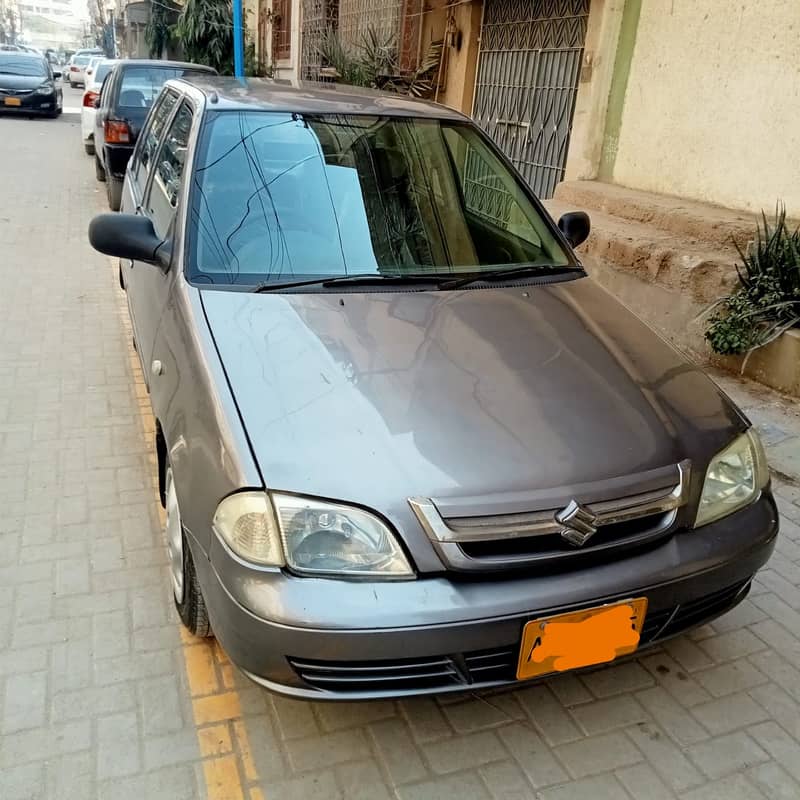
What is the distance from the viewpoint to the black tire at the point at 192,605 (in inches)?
90.8

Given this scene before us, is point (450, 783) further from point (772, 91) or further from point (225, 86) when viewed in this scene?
point (772, 91)

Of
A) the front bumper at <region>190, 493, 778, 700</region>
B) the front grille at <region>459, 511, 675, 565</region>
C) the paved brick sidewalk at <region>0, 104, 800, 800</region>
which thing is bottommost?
the paved brick sidewalk at <region>0, 104, 800, 800</region>

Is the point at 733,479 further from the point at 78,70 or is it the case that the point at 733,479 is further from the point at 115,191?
the point at 78,70

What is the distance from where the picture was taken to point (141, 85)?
8.79m

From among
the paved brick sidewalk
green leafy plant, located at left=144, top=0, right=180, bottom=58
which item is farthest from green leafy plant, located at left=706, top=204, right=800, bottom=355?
green leafy plant, located at left=144, top=0, right=180, bottom=58

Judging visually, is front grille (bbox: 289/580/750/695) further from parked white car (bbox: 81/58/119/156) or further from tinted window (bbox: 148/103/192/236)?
parked white car (bbox: 81/58/119/156)

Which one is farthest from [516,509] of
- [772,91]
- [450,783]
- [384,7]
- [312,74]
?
[312,74]

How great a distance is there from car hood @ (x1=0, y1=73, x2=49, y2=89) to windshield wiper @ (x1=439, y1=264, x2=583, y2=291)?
1890 cm

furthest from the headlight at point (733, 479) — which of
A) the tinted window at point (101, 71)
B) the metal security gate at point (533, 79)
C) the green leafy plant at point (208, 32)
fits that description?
the green leafy plant at point (208, 32)

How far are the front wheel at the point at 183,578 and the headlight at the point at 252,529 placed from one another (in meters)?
0.41

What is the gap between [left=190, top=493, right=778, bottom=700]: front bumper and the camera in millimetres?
1769

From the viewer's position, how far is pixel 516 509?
6.08 feet

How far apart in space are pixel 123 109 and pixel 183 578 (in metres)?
7.59

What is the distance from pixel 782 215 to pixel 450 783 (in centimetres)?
411
